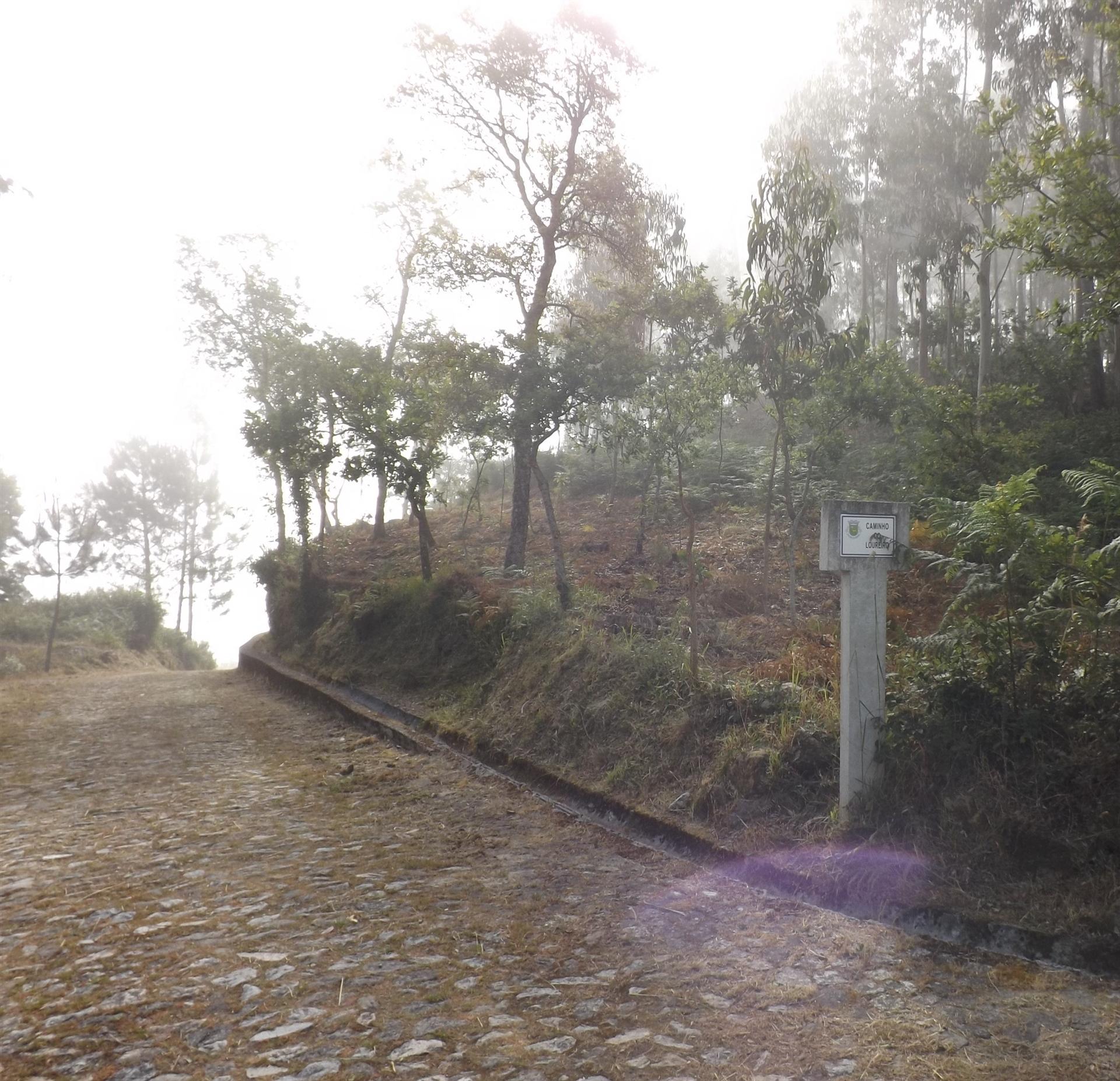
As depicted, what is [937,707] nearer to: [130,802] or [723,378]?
[130,802]

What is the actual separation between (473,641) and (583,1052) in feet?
25.2

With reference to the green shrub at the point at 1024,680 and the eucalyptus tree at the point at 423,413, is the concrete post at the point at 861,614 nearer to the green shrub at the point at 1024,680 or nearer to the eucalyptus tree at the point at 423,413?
the green shrub at the point at 1024,680

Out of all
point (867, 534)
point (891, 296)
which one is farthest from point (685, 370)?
point (891, 296)

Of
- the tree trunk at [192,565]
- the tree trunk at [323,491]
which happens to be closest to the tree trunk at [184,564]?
the tree trunk at [192,565]

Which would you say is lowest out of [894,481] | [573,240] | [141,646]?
[141,646]

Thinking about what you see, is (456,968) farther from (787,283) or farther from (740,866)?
(787,283)

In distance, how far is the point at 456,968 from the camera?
149 inches

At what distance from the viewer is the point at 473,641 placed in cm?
1064

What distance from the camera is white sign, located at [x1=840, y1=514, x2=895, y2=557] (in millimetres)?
4855

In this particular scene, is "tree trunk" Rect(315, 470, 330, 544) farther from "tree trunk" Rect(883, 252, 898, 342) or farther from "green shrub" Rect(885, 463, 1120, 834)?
"tree trunk" Rect(883, 252, 898, 342)

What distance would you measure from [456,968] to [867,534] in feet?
10.1

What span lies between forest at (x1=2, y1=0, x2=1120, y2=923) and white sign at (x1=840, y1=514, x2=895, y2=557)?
0.81ft

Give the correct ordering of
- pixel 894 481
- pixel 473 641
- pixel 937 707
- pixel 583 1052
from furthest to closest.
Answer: pixel 894 481 → pixel 473 641 → pixel 937 707 → pixel 583 1052

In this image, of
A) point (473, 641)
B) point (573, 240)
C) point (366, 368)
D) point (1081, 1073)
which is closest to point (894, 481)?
point (573, 240)
